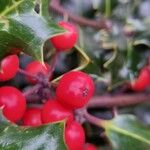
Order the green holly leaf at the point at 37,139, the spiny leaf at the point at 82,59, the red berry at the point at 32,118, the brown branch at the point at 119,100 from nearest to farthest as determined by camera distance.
Answer: 1. the green holly leaf at the point at 37,139
2. the red berry at the point at 32,118
3. the spiny leaf at the point at 82,59
4. the brown branch at the point at 119,100

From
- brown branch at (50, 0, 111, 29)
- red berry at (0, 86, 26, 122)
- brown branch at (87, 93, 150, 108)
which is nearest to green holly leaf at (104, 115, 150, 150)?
brown branch at (87, 93, 150, 108)

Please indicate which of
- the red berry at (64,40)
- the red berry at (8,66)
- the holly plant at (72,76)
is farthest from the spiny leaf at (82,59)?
the red berry at (8,66)

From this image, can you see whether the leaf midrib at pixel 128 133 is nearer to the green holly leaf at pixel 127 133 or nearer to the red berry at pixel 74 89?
the green holly leaf at pixel 127 133

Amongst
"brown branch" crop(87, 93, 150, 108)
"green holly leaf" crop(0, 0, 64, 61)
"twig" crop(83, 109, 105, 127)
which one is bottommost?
"brown branch" crop(87, 93, 150, 108)

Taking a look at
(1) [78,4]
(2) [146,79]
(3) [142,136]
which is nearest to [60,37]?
(3) [142,136]

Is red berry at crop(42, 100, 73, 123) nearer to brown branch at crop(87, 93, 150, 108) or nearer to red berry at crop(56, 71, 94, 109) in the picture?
red berry at crop(56, 71, 94, 109)

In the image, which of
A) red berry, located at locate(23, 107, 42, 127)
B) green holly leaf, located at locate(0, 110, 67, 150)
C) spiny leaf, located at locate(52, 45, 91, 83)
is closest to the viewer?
green holly leaf, located at locate(0, 110, 67, 150)

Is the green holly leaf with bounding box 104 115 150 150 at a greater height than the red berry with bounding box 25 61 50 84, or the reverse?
the red berry with bounding box 25 61 50 84

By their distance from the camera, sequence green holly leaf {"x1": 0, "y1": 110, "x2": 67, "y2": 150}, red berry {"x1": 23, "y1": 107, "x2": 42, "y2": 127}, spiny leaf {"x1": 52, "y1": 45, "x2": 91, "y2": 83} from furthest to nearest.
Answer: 1. spiny leaf {"x1": 52, "y1": 45, "x2": 91, "y2": 83}
2. red berry {"x1": 23, "y1": 107, "x2": 42, "y2": 127}
3. green holly leaf {"x1": 0, "y1": 110, "x2": 67, "y2": 150}

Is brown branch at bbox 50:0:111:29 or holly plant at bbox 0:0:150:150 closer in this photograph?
holly plant at bbox 0:0:150:150
